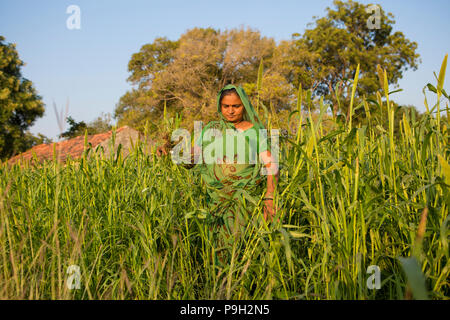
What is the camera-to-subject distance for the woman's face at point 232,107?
1.99 meters

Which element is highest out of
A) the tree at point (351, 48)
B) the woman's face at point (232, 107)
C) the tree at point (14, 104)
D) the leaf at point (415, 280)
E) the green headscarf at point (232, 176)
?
the tree at point (351, 48)

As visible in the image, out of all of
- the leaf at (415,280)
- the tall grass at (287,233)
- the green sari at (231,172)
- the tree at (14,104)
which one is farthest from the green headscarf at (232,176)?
the tree at (14,104)

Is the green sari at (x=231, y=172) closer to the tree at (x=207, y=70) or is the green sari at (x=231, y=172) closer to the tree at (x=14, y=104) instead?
the tree at (x=207, y=70)

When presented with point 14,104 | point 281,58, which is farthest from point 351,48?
point 14,104

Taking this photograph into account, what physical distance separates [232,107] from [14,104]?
20711 mm

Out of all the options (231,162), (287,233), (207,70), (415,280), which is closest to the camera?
(415,280)

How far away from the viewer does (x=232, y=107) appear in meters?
1.99

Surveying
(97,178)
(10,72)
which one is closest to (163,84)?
(10,72)

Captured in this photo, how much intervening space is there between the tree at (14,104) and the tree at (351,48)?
16.6 m

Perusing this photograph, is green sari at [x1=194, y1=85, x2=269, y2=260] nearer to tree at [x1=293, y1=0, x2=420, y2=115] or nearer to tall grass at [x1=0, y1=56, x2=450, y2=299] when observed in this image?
tall grass at [x1=0, y1=56, x2=450, y2=299]

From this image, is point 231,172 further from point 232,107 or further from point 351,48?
point 351,48

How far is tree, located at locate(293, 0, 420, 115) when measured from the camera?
21.3 meters

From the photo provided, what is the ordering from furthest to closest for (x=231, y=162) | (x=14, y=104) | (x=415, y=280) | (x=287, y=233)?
1. (x=14, y=104)
2. (x=231, y=162)
3. (x=287, y=233)
4. (x=415, y=280)
